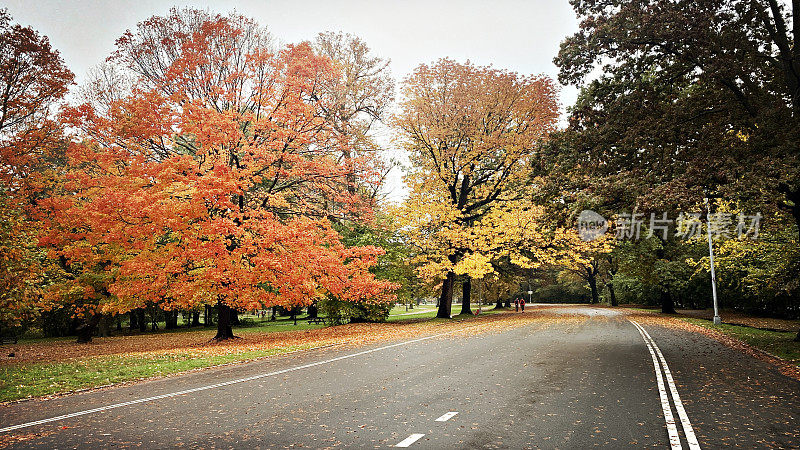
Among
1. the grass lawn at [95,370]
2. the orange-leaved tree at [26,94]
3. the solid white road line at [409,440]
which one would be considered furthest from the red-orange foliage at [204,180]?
the solid white road line at [409,440]

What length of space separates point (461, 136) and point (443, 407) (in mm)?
22298

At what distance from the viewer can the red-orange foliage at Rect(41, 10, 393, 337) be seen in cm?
1538

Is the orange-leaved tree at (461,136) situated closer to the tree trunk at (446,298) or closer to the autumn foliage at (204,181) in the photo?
the tree trunk at (446,298)

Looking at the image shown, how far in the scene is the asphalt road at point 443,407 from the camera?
551 cm

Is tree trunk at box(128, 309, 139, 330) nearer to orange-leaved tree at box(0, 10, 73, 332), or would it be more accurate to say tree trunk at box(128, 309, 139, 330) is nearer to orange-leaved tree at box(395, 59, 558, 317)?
orange-leaved tree at box(0, 10, 73, 332)

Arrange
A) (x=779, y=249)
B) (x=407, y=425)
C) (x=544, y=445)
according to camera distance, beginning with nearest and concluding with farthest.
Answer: (x=544, y=445) → (x=407, y=425) → (x=779, y=249)

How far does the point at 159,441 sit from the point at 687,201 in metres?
11.2

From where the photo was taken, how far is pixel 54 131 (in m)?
18.1

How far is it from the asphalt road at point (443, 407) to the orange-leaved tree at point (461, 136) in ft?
52.3

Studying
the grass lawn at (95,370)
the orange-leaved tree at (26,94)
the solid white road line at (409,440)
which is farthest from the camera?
the orange-leaved tree at (26,94)

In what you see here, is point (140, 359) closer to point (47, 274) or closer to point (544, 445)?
point (47, 274)

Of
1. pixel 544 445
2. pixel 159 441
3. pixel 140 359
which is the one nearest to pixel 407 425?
pixel 544 445

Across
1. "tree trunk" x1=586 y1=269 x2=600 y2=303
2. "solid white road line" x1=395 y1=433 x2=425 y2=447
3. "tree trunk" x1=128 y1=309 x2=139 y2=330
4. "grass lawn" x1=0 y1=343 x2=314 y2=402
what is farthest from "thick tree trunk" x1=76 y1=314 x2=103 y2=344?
"tree trunk" x1=586 y1=269 x2=600 y2=303

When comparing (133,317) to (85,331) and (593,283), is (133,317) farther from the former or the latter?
(593,283)
